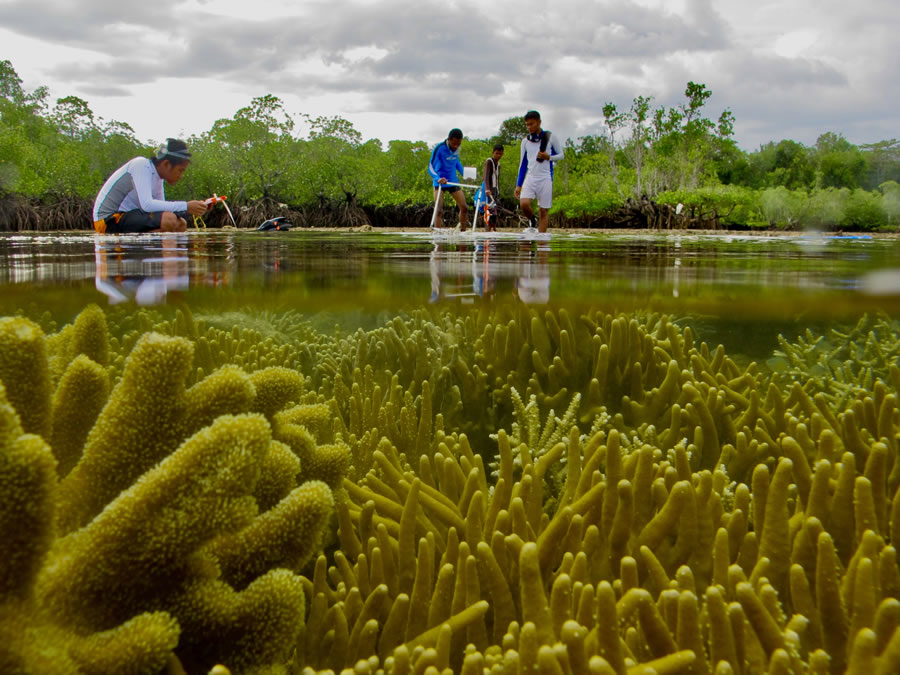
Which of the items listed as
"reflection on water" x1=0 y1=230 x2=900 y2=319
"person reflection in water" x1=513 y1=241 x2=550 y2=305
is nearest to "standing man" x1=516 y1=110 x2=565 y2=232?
"reflection on water" x1=0 y1=230 x2=900 y2=319

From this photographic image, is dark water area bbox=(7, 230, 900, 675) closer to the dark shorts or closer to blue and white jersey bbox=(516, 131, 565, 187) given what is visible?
the dark shorts

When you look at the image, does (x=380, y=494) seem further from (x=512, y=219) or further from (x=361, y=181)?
(x=361, y=181)

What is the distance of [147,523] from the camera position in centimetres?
120

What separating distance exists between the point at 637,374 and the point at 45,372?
307cm

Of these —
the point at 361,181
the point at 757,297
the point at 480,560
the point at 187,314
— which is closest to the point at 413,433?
the point at 480,560

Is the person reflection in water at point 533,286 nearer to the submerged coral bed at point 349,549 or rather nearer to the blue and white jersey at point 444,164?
the submerged coral bed at point 349,549

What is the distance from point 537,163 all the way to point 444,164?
2.29 meters

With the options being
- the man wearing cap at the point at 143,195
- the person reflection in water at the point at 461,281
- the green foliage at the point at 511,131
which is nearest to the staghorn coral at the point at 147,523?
the person reflection in water at the point at 461,281

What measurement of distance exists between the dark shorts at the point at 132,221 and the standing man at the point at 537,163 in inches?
345

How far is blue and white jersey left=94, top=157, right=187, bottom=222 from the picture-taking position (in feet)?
26.1

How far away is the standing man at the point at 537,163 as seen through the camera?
1497 centimetres

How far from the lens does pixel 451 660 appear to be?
1720 mm

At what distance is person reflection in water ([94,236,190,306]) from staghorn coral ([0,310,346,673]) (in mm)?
4419

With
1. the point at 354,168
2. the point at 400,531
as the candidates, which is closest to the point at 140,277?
the point at 400,531
